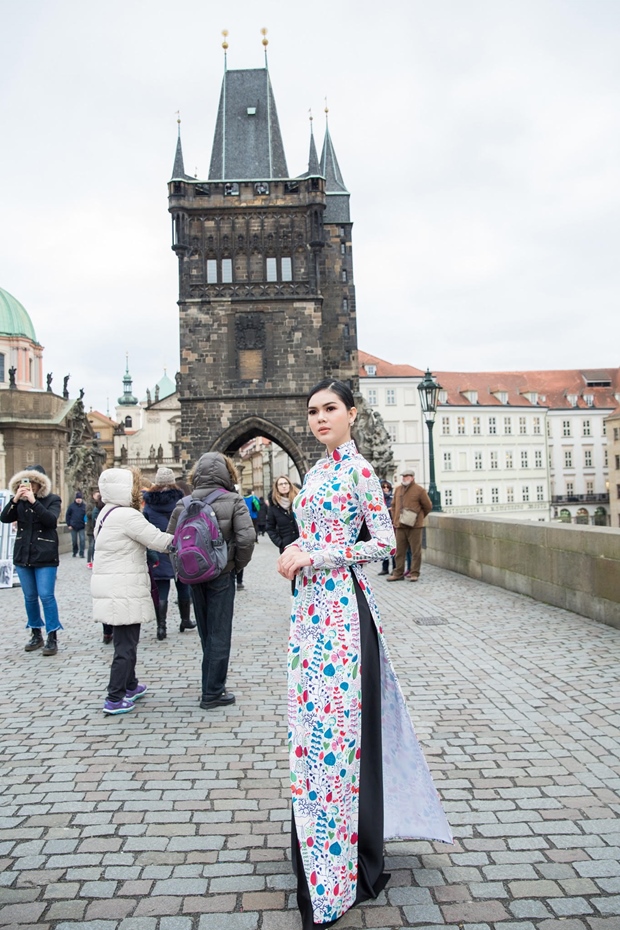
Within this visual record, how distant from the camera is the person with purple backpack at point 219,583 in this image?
511 centimetres

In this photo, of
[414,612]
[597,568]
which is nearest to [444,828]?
[597,568]

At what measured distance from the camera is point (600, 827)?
10.3ft

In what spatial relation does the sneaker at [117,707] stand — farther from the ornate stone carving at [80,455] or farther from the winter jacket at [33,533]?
the ornate stone carving at [80,455]

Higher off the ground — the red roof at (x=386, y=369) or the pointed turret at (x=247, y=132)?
the pointed turret at (x=247, y=132)

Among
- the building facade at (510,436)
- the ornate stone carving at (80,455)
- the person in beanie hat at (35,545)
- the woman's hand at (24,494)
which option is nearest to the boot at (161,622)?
the person in beanie hat at (35,545)

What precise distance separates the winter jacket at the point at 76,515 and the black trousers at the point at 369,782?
17892 millimetres

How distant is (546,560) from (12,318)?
51940 millimetres

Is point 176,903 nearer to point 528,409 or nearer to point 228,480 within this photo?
point 228,480

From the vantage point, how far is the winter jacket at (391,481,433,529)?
11477 millimetres

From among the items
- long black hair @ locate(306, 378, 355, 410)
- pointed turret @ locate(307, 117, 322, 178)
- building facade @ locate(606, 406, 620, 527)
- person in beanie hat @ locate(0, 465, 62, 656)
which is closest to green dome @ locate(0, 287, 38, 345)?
pointed turret @ locate(307, 117, 322, 178)

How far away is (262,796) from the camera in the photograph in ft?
11.7

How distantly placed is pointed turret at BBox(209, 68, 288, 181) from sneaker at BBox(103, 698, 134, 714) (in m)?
31.7

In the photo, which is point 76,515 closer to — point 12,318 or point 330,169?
point 330,169

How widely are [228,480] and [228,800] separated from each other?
2.43 meters
